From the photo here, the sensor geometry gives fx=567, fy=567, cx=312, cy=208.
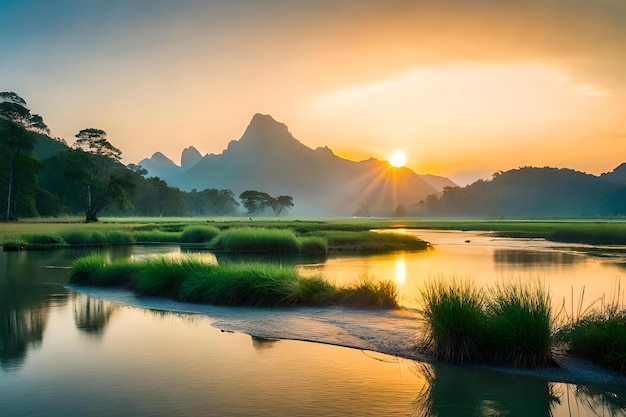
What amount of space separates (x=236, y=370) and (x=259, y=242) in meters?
34.9

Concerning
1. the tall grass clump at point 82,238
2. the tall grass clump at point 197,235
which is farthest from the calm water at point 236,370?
the tall grass clump at point 197,235

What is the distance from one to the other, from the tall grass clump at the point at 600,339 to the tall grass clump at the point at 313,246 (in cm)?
3336

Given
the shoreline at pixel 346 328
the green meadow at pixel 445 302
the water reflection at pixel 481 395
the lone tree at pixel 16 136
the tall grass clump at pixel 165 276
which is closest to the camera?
the water reflection at pixel 481 395

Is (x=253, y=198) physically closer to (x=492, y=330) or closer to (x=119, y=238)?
(x=119, y=238)

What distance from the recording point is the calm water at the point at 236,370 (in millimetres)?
9172

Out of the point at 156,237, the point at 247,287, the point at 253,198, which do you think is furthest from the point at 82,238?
the point at 253,198

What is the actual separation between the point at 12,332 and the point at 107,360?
4.46 m

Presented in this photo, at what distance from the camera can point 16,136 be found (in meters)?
70.6

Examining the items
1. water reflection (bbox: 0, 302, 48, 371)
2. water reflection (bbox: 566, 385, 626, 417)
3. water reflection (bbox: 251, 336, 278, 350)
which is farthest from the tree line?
water reflection (bbox: 566, 385, 626, 417)

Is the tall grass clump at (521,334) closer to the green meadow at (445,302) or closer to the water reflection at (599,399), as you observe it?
the green meadow at (445,302)

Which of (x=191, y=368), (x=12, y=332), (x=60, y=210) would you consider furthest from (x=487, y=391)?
(x=60, y=210)

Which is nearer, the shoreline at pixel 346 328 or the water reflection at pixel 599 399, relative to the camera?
the water reflection at pixel 599 399

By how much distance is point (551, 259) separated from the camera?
3738cm

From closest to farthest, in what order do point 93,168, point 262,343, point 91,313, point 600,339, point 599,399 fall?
point 599,399, point 600,339, point 262,343, point 91,313, point 93,168
